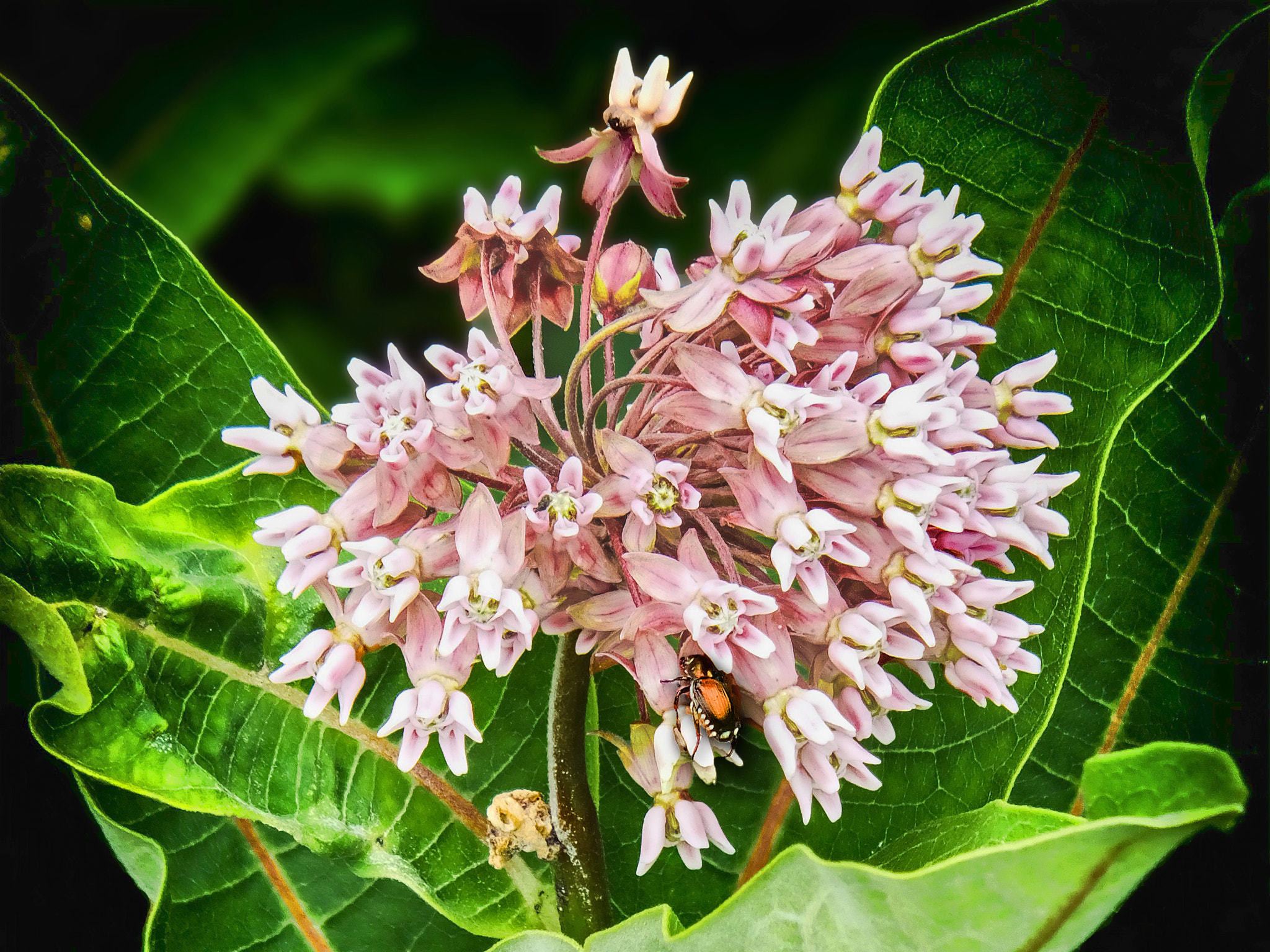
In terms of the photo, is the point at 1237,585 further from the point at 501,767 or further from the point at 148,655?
the point at 148,655

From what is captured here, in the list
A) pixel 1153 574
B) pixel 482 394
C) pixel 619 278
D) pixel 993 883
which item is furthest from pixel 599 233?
pixel 1153 574

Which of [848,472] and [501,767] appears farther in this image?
[501,767]

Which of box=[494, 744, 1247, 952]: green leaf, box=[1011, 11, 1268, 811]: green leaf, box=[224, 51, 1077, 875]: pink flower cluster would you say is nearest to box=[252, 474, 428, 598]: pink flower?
box=[224, 51, 1077, 875]: pink flower cluster

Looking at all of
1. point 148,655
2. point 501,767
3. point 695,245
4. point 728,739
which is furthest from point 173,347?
point 695,245

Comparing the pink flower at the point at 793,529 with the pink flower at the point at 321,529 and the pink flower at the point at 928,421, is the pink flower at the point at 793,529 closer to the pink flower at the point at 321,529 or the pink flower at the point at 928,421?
the pink flower at the point at 928,421

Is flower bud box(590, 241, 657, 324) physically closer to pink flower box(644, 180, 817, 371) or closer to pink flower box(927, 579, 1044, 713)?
pink flower box(644, 180, 817, 371)

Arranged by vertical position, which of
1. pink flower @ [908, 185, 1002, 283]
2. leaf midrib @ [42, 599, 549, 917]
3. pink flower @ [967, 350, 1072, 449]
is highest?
pink flower @ [908, 185, 1002, 283]
